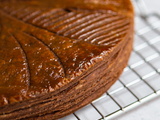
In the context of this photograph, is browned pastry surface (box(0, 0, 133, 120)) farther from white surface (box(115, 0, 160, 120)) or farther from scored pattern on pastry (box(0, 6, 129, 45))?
white surface (box(115, 0, 160, 120))

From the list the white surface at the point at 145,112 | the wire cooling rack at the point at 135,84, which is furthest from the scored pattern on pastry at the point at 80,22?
the white surface at the point at 145,112

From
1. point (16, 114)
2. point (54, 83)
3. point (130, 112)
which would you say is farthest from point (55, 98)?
point (130, 112)

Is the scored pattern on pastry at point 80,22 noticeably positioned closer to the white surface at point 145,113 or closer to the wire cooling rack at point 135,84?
the wire cooling rack at point 135,84

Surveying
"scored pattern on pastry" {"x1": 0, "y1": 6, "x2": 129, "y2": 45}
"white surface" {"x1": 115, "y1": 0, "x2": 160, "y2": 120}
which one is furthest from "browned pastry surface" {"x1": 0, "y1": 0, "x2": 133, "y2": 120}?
"white surface" {"x1": 115, "y1": 0, "x2": 160, "y2": 120}

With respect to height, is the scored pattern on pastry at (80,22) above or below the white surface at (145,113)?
above

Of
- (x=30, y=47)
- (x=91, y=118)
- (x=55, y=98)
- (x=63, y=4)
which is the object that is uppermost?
(x=63, y=4)

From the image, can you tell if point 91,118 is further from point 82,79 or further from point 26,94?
point 26,94
